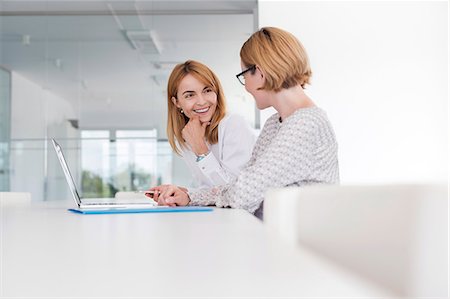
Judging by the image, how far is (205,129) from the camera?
3203mm

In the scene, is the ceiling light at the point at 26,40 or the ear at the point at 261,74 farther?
the ceiling light at the point at 26,40

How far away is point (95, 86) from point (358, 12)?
2583mm

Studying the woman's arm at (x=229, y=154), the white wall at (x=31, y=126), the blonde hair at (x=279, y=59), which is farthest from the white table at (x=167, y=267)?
the white wall at (x=31, y=126)

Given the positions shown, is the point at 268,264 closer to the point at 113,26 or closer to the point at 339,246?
the point at 339,246

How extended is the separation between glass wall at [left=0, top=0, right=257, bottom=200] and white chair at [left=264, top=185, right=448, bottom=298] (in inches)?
221

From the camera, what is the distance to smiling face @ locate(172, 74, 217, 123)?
3268mm

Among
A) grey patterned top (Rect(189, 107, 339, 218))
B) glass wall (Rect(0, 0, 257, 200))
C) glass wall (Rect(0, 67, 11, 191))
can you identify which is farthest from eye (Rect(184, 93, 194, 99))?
glass wall (Rect(0, 67, 11, 191))

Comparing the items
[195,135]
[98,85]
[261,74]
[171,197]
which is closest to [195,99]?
[195,135]

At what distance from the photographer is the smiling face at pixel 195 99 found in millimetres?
3268

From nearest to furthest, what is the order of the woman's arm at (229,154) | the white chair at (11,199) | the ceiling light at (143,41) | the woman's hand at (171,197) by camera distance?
the woman's hand at (171,197) < the woman's arm at (229,154) < the white chair at (11,199) < the ceiling light at (143,41)

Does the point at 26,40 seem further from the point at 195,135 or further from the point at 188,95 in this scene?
the point at 195,135

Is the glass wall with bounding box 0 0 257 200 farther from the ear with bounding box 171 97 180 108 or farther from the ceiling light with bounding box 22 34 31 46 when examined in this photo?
the ear with bounding box 171 97 180 108

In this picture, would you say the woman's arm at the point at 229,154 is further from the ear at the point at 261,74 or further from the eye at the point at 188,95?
the ear at the point at 261,74

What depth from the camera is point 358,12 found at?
6.74 meters
